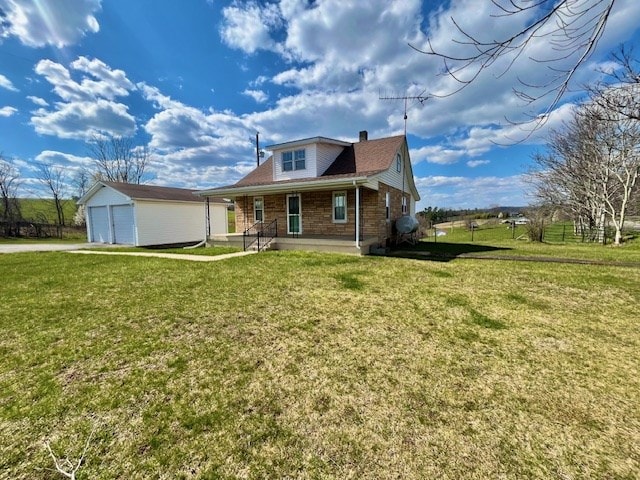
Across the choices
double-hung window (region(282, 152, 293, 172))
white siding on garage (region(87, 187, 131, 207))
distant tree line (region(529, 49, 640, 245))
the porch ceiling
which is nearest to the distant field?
white siding on garage (region(87, 187, 131, 207))

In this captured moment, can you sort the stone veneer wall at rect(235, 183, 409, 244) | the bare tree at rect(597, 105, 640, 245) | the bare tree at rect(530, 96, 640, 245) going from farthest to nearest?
the bare tree at rect(530, 96, 640, 245), the bare tree at rect(597, 105, 640, 245), the stone veneer wall at rect(235, 183, 409, 244)

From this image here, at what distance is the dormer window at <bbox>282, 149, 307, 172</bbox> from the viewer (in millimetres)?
14117

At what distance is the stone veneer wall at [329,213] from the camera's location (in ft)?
40.9

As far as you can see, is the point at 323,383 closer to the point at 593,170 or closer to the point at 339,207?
the point at 339,207

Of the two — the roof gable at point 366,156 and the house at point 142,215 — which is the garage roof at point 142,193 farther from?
the roof gable at point 366,156

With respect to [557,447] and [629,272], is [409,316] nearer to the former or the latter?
[557,447]

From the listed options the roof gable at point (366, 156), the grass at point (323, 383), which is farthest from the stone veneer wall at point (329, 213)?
the grass at point (323, 383)

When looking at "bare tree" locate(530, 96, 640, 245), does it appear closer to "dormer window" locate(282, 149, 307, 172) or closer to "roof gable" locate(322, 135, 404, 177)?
"roof gable" locate(322, 135, 404, 177)

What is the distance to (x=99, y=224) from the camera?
1953 cm

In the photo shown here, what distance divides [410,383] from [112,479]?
8.21 ft

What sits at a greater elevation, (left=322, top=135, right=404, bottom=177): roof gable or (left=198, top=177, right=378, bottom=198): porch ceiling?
(left=322, top=135, right=404, bottom=177): roof gable

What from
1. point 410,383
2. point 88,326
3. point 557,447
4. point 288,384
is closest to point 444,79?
point 410,383

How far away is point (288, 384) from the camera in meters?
2.89

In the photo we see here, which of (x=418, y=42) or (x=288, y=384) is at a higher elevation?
(x=418, y=42)
